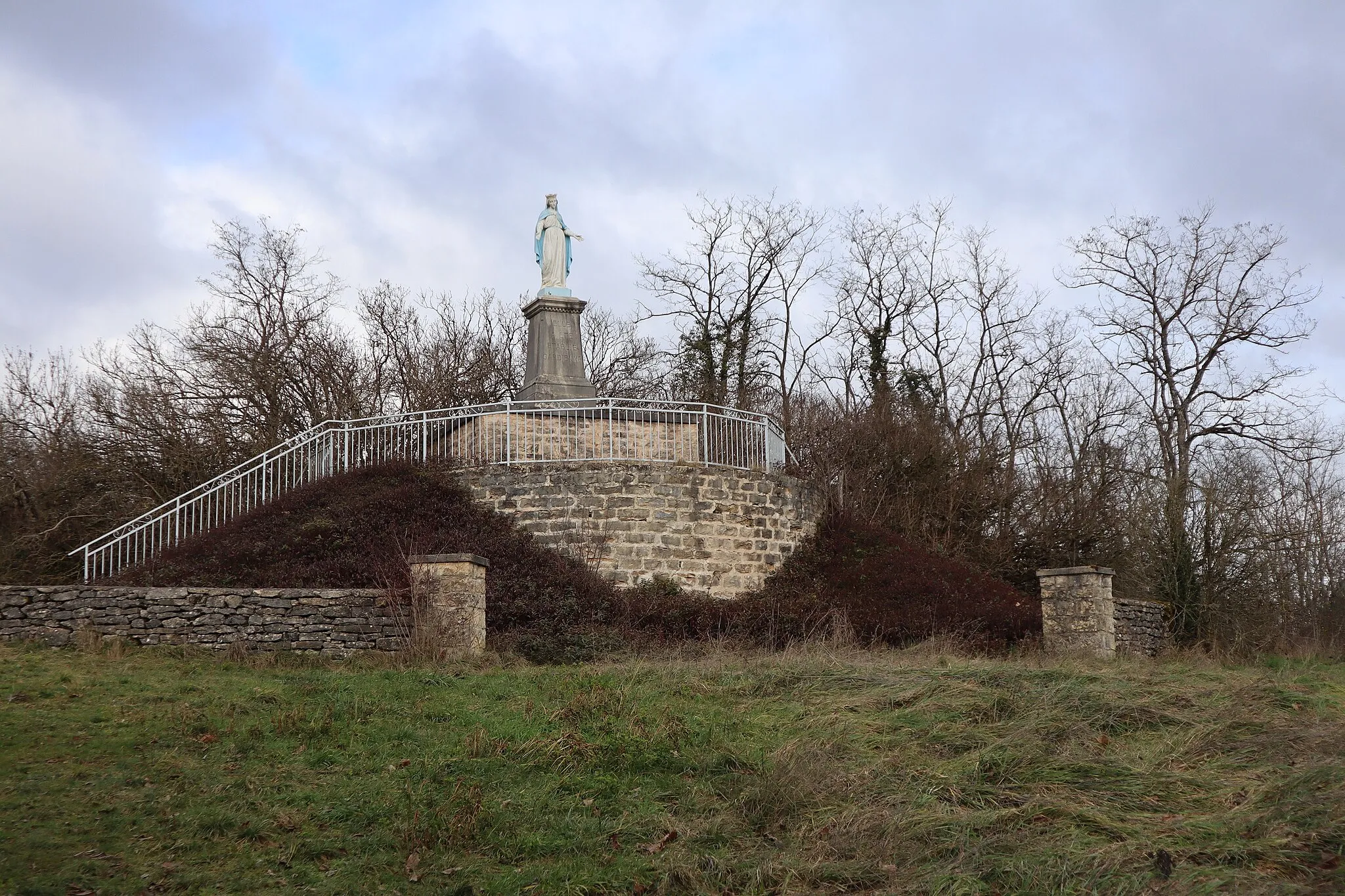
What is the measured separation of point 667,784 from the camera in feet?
24.8

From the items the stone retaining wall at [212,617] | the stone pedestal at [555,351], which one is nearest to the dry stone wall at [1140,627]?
the stone pedestal at [555,351]

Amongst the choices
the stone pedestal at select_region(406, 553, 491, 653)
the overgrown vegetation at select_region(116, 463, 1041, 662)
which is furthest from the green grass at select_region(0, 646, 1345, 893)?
the overgrown vegetation at select_region(116, 463, 1041, 662)

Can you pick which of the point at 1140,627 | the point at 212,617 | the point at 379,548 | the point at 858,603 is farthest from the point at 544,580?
the point at 1140,627

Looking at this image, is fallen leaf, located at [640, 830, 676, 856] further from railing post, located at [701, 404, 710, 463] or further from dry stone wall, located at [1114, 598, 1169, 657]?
railing post, located at [701, 404, 710, 463]

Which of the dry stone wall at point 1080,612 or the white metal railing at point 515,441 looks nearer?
the dry stone wall at point 1080,612

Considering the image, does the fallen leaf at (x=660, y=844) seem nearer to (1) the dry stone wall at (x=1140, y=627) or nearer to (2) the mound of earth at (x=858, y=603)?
(2) the mound of earth at (x=858, y=603)

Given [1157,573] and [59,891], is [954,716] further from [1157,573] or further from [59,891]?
[1157,573]

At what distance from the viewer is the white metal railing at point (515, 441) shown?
18.5 metres

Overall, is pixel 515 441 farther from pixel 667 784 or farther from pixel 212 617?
pixel 667 784

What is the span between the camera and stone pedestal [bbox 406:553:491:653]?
41.2 ft

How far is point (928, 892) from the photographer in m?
5.59

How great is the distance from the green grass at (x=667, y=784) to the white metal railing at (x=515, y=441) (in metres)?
7.99

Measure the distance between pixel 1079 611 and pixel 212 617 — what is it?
37.3ft

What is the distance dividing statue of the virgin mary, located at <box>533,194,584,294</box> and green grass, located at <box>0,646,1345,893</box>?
11932mm
